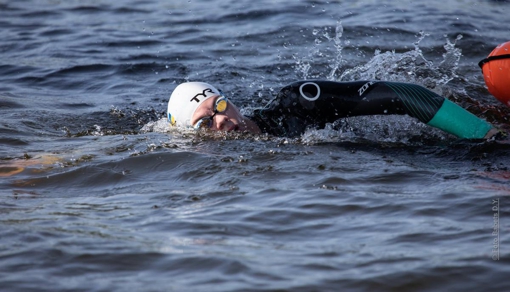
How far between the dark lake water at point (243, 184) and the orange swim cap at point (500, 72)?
63 cm

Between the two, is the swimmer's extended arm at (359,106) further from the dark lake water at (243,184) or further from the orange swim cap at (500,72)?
the orange swim cap at (500,72)

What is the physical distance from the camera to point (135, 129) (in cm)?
722

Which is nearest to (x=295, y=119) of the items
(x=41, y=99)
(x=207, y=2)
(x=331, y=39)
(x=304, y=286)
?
(x=304, y=286)

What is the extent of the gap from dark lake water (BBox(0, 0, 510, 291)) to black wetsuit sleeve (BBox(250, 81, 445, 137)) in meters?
0.21

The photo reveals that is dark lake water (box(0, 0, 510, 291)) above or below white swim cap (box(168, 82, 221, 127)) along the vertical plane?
below

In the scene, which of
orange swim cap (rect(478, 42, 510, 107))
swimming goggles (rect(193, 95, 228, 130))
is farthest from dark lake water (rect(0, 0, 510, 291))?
orange swim cap (rect(478, 42, 510, 107))

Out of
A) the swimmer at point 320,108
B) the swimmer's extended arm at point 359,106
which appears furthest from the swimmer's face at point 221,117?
the swimmer's extended arm at point 359,106

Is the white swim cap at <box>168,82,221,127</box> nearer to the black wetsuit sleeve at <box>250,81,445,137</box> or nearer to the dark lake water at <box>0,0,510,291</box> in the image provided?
the dark lake water at <box>0,0,510,291</box>

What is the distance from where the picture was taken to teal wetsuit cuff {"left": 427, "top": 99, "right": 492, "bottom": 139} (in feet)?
18.0

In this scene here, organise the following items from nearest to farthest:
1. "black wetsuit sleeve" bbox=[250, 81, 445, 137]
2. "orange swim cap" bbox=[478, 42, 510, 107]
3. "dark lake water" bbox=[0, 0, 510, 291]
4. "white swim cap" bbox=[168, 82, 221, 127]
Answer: "dark lake water" bbox=[0, 0, 510, 291] → "black wetsuit sleeve" bbox=[250, 81, 445, 137] → "orange swim cap" bbox=[478, 42, 510, 107] → "white swim cap" bbox=[168, 82, 221, 127]

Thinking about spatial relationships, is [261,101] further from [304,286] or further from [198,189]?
[304,286]

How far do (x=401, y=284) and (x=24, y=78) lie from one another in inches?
306

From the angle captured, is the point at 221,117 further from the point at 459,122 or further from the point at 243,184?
the point at 459,122

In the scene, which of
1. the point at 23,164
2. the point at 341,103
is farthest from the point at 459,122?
the point at 23,164
